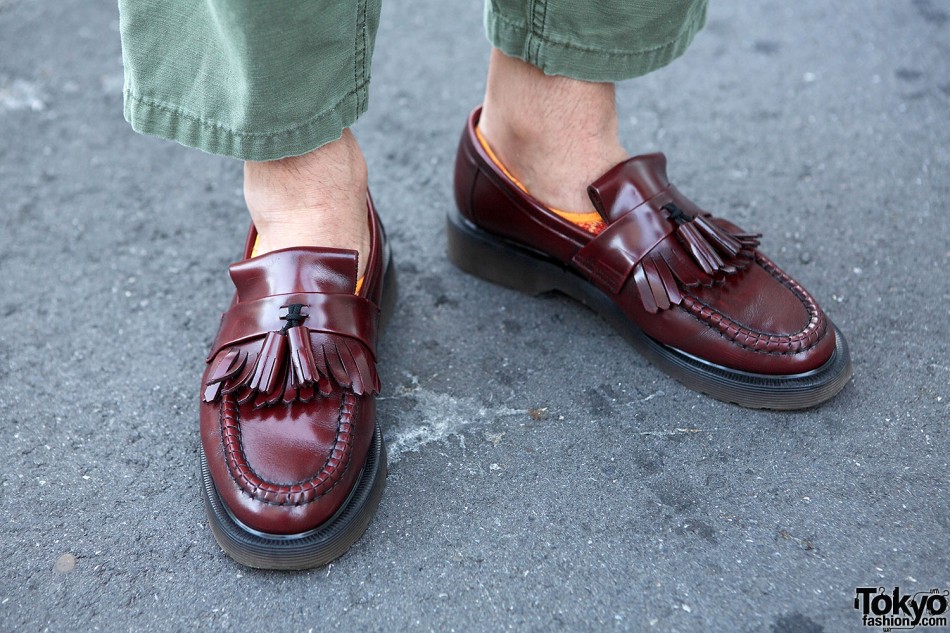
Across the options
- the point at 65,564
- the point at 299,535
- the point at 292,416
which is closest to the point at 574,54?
the point at 292,416

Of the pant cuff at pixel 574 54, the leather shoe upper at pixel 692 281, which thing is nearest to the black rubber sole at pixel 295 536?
the leather shoe upper at pixel 692 281

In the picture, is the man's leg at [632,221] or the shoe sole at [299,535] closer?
the shoe sole at [299,535]

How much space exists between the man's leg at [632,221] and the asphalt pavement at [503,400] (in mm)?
69

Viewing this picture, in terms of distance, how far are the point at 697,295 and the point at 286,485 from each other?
23.7 inches

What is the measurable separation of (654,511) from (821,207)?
0.78 meters

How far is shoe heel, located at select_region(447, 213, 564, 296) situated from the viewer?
131 centimetres

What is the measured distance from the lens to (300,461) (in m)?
0.94

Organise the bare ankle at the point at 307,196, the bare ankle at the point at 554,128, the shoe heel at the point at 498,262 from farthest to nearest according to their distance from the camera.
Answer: the shoe heel at the point at 498,262 → the bare ankle at the point at 554,128 → the bare ankle at the point at 307,196

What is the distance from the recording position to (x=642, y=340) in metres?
1.21

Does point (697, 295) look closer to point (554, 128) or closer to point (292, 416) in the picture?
point (554, 128)

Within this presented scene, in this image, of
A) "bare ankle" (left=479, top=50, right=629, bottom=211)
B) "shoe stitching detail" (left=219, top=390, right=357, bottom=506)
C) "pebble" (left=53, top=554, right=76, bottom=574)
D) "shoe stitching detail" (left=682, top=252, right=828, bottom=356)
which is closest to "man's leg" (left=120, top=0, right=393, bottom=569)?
"shoe stitching detail" (left=219, top=390, right=357, bottom=506)

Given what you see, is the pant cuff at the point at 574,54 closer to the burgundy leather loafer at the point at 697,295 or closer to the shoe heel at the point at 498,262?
the burgundy leather loafer at the point at 697,295

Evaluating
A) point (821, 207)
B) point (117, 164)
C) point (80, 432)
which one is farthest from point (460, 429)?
point (117, 164)

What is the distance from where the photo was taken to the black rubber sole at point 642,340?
1108 mm
